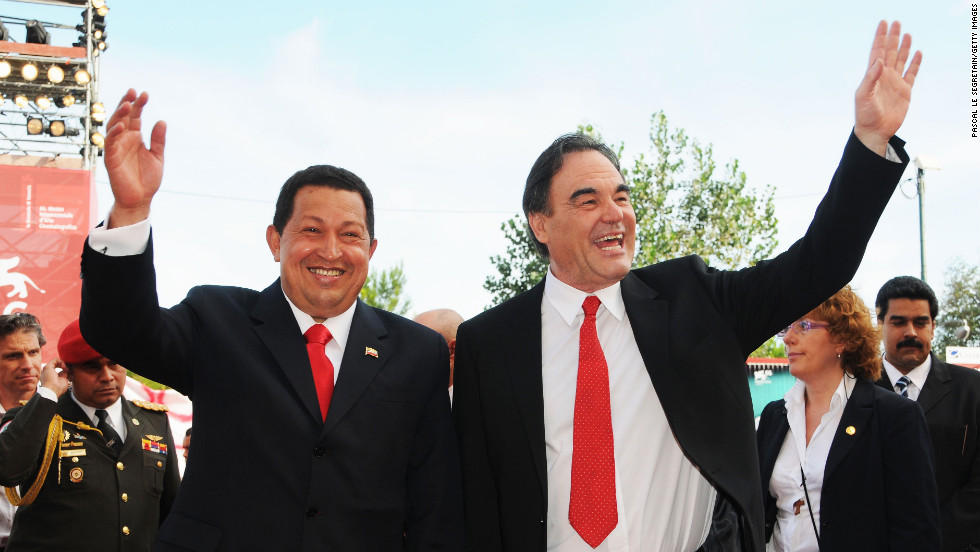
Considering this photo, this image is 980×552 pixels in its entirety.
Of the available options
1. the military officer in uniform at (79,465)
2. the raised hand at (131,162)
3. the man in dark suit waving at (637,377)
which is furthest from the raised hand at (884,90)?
the military officer in uniform at (79,465)

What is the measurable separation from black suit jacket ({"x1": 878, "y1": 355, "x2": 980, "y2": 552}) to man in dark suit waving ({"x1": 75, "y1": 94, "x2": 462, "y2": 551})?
3313 millimetres

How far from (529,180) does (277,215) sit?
1126mm

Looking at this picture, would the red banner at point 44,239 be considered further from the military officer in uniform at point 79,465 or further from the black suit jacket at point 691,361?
the black suit jacket at point 691,361

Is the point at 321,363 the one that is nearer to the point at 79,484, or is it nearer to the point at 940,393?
the point at 79,484

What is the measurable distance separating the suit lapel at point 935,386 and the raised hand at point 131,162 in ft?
15.0

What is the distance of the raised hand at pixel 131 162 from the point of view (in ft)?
7.48

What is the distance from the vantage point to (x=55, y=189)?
1577 centimetres

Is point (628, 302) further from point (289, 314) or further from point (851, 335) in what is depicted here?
point (851, 335)

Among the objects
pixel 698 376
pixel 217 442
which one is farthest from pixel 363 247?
pixel 698 376

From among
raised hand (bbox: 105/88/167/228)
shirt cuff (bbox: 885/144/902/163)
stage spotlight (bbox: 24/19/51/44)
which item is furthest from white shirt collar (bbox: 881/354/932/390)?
stage spotlight (bbox: 24/19/51/44)

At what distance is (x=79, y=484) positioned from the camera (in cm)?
414

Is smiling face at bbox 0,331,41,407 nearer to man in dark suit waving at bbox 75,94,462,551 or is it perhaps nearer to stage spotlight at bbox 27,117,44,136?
man in dark suit waving at bbox 75,94,462,551

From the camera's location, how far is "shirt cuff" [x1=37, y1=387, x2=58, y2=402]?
4.09 metres

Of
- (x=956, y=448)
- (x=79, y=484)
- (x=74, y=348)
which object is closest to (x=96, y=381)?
(x=74, y=348)
